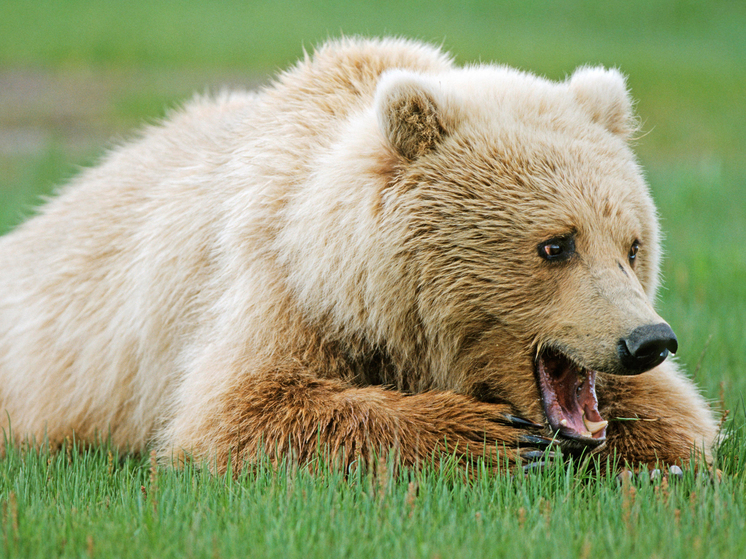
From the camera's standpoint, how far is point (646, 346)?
3023mm

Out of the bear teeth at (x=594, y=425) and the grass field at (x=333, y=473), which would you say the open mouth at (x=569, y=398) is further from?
the grass field at (x=333, y=473)

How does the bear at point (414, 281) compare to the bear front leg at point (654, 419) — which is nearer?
the bear at point (414, 281)

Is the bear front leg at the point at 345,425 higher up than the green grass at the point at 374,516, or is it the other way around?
the bear front leg at the point at 345,425

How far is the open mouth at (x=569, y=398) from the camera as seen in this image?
136 inches

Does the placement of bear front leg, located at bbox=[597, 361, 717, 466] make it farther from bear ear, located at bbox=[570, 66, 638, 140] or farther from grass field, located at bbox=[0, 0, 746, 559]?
bear ear, located at bbox=[570, 66, 638, 140]

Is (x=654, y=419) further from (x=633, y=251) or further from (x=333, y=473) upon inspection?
(x=333, y=473)

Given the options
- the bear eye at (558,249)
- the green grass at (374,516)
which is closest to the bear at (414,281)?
the bear eye at (558,249)

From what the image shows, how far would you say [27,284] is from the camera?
15.5 ft

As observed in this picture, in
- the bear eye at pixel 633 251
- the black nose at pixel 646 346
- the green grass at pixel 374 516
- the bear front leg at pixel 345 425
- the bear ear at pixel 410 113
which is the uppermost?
the bear ear at pixel 410 113

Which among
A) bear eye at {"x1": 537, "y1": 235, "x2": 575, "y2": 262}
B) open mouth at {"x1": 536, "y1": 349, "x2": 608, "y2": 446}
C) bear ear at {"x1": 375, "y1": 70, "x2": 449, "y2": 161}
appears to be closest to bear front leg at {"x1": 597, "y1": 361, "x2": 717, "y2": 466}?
open mouth at {"x1": 536, "y1": 349, "x2": 608, "y2": 446}

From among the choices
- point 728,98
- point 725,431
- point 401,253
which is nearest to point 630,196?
point 401,253

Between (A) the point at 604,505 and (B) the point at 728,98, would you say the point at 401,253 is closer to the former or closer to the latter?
(A) the point at 604,505

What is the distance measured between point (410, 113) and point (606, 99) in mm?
994

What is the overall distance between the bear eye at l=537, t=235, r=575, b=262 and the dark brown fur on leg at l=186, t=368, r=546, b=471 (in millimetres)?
620
